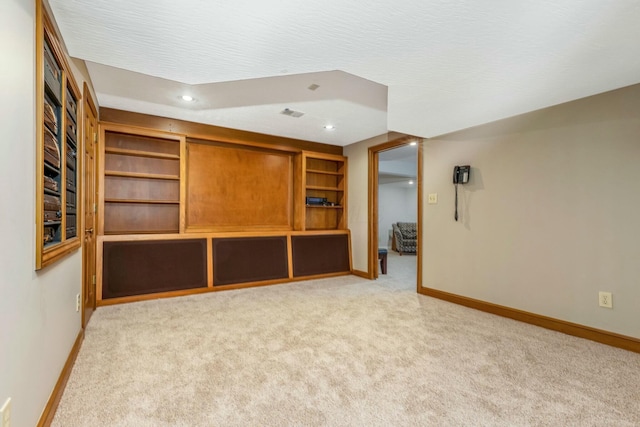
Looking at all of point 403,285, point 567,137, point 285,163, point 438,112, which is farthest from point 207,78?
point 403,285

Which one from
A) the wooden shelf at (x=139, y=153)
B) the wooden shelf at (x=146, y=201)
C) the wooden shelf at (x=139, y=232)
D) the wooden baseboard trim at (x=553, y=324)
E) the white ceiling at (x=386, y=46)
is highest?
the white ceiling at (x=386, y=46)

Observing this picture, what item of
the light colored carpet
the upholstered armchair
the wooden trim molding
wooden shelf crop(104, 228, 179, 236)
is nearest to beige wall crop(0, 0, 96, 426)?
the light colored carpet

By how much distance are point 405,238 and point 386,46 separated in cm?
690

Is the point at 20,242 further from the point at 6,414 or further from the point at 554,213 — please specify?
the point at 554,213

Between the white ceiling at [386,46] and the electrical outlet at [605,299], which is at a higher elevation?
the white ceiling at [386,46]

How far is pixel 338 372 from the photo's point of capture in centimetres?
187

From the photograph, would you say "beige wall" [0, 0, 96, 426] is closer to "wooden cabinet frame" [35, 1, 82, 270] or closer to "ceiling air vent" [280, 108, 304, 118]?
"wooden cabinet frame" [35, 1, 82, 270]

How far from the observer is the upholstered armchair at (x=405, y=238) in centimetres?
806

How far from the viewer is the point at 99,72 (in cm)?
256

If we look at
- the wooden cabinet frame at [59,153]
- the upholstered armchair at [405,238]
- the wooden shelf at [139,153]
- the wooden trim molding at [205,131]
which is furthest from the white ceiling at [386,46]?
the upholstered armchair at [405,238]

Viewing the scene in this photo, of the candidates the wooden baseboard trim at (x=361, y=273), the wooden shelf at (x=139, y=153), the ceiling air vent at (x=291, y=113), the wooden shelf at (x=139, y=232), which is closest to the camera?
the ceiling air vent at (x=291, y=113)

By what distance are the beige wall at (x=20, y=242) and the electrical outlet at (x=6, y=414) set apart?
0.03m

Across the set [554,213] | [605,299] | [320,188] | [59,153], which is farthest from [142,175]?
[605,299]

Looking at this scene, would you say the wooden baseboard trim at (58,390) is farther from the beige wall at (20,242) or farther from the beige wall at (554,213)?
the beige wall at (554,213)
